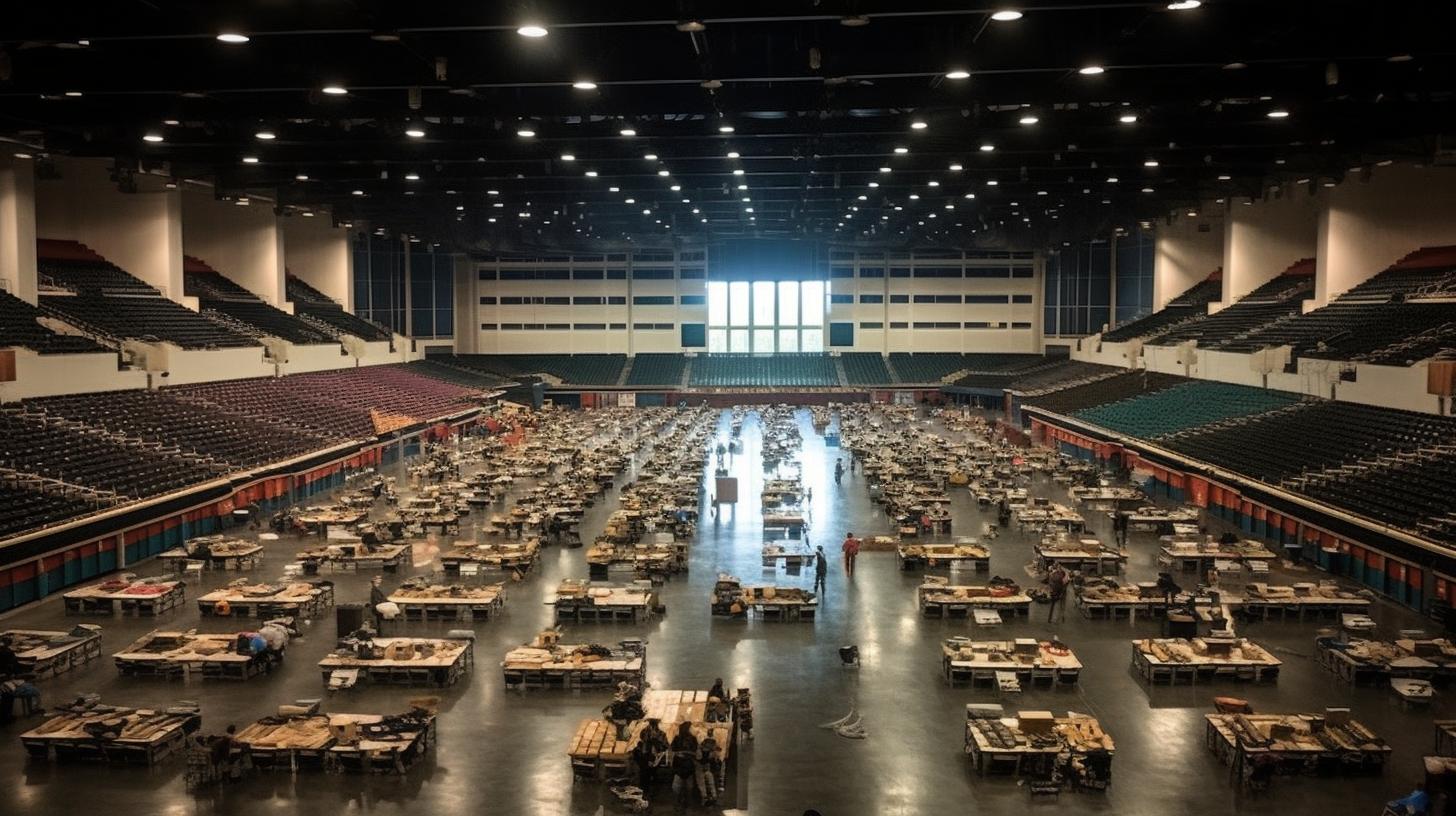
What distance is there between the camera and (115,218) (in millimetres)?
43219

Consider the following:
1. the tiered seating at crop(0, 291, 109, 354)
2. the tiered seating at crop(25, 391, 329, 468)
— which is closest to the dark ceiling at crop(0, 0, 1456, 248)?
the tiered seating at crop(0, 291, 109, 354)

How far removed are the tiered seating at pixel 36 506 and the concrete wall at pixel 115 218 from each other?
21.3m

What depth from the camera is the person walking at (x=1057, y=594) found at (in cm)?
2108

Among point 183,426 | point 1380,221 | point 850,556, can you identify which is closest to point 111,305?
point 183,426

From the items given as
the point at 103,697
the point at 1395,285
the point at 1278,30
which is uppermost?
the point at 1278,30

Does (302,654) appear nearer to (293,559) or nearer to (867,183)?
(293,559)

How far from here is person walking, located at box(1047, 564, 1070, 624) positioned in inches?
830

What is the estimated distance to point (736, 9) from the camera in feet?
49.4

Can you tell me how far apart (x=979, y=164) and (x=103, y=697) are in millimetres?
24910

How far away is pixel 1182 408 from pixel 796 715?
103ft

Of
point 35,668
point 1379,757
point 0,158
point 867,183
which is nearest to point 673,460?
point 867,183

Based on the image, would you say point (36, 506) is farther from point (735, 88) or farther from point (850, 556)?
point (850, 556)

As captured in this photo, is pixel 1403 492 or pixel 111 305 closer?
pixel 1403 492

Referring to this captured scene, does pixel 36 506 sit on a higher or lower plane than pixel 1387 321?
lower
